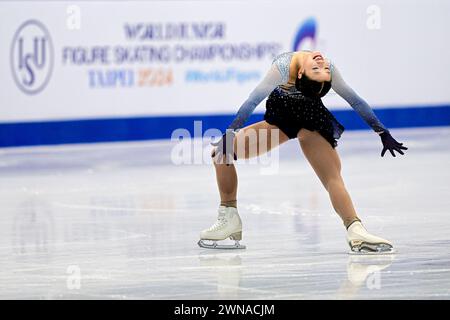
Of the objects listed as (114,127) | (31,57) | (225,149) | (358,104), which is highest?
(31,57)

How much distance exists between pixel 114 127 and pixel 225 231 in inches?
313

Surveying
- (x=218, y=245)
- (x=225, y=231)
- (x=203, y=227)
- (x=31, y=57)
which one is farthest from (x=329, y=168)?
(x=31, y=57)

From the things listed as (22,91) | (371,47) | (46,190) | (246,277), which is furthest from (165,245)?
(371,47)

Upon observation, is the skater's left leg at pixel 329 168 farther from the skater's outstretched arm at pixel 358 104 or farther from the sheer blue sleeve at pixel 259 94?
the sheer blue sleeve at pixel 259 94

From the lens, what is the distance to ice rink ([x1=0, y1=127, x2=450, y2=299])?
564cm

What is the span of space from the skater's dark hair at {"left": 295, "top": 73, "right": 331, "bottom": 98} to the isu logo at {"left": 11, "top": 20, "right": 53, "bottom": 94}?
7.89 m

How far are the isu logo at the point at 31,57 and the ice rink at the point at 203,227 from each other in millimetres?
1169

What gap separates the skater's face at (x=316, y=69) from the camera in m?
6.36

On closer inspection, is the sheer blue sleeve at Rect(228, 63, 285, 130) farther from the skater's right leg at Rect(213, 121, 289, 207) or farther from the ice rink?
the ice rink

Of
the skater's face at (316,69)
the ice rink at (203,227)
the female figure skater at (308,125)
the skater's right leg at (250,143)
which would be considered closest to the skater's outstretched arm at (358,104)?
the female figure skater at (308,125)

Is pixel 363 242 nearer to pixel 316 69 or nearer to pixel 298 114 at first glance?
pixel 298 114

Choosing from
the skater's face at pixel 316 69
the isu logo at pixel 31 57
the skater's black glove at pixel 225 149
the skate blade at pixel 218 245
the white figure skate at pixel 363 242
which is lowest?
the skate blade at pixel 218 245

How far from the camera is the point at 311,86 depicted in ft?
21.0

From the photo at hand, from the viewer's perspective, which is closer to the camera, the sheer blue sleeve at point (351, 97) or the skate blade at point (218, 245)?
the sheer blue sleeve at point (351, 97)
